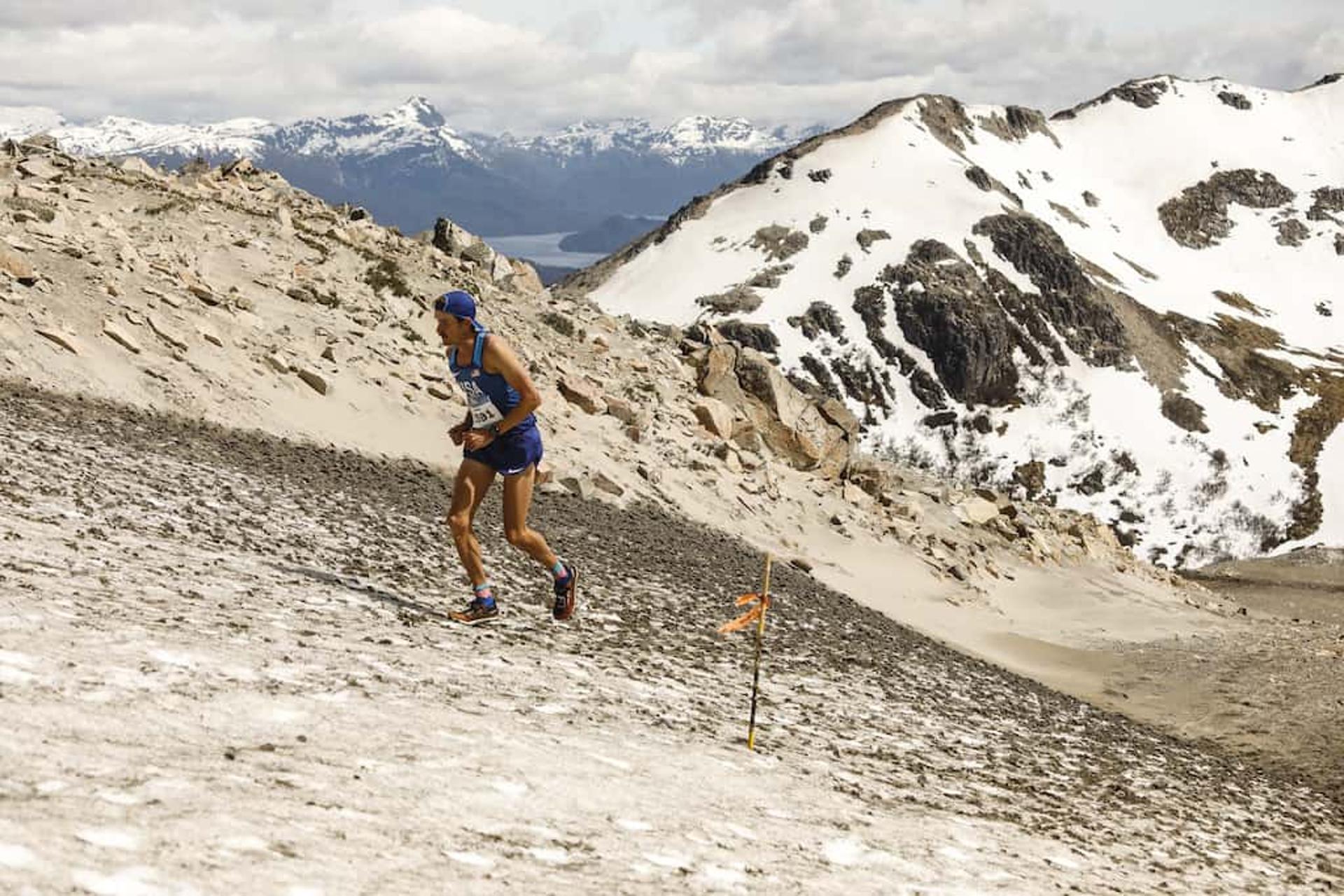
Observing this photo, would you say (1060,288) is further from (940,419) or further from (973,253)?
(940,419)

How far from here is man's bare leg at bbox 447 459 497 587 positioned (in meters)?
11.2

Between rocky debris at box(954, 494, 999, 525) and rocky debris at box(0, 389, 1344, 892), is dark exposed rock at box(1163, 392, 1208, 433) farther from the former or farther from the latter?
rocky debris at box(0, 389, 1344, 892)

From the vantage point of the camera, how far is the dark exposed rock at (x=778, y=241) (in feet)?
465

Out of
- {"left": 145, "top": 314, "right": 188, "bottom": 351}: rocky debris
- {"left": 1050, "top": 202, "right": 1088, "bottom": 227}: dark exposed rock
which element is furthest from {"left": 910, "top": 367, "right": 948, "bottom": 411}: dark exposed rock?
{"left": 145, "top": 314, "right": 188, "bottom": 351}: rocky debris

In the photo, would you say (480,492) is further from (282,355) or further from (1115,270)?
(1115,270)

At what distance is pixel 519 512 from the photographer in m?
11.4

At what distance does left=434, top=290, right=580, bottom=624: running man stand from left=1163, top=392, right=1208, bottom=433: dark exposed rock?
133920 millimetres

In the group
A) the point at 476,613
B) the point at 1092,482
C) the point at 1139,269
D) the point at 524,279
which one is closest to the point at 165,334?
the point at 476,613

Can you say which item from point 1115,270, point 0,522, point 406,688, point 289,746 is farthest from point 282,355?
point 1115,270

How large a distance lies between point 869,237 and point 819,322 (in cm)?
2122

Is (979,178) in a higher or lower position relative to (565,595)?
higher

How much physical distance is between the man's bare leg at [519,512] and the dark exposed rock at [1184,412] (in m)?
134

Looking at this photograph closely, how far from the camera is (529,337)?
113ft

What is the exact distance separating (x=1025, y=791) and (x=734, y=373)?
30.1 m
